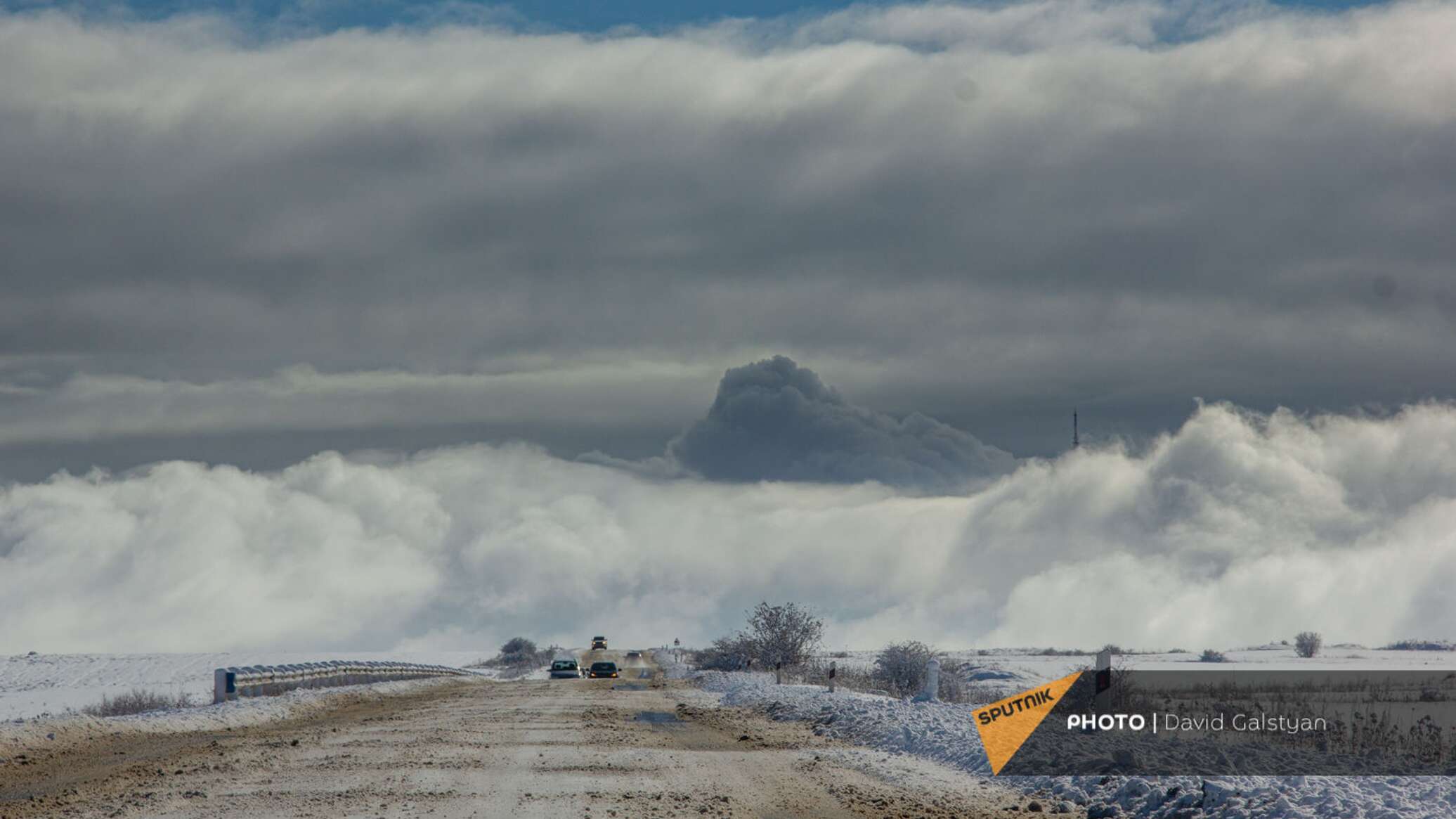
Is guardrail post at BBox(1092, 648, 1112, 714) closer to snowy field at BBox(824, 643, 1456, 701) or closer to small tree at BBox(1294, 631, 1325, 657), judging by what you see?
snowy field at BBox(824, 643, 1456, 701)

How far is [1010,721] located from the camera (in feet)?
85.0

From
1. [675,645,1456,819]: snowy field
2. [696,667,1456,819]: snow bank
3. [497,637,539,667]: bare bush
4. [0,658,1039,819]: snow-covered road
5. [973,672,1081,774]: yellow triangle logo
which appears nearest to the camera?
[696,667,1456,819]: snow bank

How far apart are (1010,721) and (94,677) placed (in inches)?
3642

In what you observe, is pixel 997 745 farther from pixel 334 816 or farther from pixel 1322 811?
pixel 334 816

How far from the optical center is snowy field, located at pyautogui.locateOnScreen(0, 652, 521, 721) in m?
52.8

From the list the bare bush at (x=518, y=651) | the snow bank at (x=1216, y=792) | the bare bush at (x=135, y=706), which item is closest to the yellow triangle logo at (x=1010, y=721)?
the snow bank at (x=1216, y=792)

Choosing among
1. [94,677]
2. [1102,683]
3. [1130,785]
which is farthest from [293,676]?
[94,677]

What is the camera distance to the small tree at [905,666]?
54.9m

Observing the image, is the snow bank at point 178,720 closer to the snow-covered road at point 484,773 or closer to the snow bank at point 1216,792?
the snow-covered road at point 484,773

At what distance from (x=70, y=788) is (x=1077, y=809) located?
13450 millimetres

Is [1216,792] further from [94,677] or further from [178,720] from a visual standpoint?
[94,677]

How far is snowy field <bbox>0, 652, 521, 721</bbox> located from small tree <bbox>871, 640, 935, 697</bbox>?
26.0 meters

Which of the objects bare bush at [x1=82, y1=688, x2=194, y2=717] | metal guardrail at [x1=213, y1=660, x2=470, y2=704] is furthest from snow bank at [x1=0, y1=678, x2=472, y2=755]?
bare bush at [x1=82, y1=688, x2=194, y2=717]

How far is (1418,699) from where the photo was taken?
43.0m
